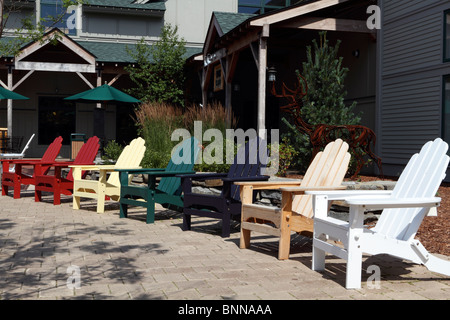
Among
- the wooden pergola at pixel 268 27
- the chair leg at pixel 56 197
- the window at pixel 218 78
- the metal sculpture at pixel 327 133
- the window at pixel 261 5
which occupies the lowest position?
the chair leg at pixel 56 197

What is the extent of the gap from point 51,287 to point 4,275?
0.54 meters

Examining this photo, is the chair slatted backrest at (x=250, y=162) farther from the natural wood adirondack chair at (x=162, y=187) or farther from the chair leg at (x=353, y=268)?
the chair leg at (x=353, y=268)

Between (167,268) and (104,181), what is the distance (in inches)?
126

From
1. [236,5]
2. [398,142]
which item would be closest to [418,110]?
[398,142]

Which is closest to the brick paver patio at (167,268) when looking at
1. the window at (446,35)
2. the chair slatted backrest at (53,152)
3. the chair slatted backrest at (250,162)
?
the chair slatted backrest at (250,162)

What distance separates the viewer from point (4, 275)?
366 centimetres

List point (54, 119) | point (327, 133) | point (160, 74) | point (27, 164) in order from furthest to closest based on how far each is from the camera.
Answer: point (54, 119) < point (160, 74) < point (27, 164) < point (327, 133)

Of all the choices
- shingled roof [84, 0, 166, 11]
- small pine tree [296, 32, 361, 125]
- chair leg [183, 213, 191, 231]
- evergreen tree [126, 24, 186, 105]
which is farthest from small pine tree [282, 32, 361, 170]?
shingled roof [84, 0, 166, 11]

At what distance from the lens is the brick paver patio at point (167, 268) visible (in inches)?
128

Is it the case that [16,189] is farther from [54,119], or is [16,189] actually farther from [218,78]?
[54,119]

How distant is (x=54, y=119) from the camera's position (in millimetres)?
18406

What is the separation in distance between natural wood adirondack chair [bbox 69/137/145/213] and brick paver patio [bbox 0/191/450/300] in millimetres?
879

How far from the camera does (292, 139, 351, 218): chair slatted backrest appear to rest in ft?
15.1

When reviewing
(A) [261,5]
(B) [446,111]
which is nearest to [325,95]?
(B) [446,111]
